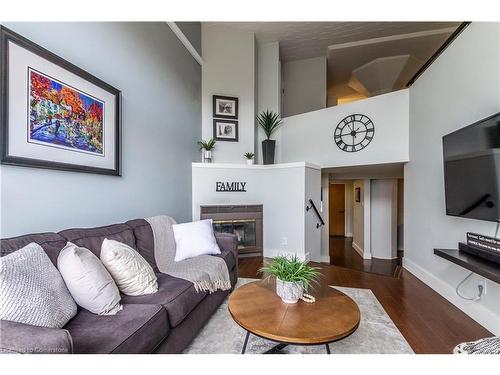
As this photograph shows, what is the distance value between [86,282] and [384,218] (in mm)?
5745

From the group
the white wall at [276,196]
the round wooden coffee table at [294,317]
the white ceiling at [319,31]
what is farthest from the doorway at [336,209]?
the round wooden coffee table at [294,317]

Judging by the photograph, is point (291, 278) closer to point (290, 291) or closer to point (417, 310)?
point (290, 291)

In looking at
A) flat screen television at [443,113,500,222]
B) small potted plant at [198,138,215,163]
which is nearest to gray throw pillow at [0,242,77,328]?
flat screen television at [443,113,500,222]

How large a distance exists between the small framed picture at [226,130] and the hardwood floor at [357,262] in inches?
133

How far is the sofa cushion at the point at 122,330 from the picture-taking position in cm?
113

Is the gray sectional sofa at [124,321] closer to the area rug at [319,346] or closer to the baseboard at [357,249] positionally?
the area rug at [319,346]

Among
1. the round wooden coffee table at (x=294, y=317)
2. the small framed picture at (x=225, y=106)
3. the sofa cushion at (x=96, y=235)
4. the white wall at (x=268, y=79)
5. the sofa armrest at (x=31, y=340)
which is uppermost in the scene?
the white wall at (x=268, y=79)

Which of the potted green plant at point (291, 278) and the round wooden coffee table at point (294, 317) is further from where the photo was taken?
the potted green plant at point (291, 278)

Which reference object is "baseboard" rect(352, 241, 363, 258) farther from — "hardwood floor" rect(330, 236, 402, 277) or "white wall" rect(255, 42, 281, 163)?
"white wall" rect(255, 42, 281, 163)

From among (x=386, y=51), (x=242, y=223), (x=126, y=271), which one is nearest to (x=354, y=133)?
(x=242, y=223)

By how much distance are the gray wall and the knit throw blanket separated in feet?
1.45

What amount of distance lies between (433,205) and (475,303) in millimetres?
1126

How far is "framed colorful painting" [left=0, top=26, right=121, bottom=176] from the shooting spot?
1554 millimetres
